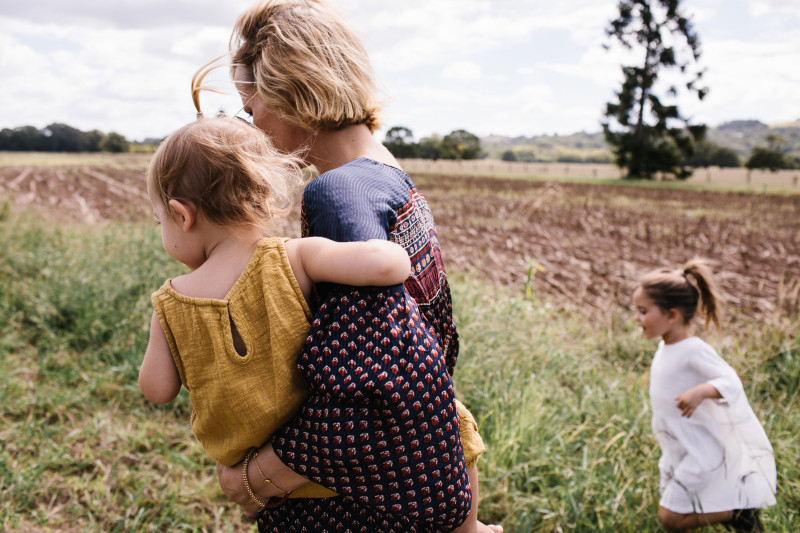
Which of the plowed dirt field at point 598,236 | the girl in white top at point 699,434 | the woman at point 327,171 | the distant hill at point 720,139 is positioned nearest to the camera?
the woman at point 327,171

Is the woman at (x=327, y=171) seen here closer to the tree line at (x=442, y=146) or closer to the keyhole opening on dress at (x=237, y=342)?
the keyhole opening on dress at (x=237, y=342)

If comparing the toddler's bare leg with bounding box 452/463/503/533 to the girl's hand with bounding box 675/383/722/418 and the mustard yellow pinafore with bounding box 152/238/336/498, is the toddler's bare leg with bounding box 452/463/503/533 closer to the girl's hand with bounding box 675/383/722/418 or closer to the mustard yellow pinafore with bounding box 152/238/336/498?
the mustard yellow pinafore with bounding box 152/238/336/498

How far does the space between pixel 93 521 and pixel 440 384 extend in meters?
2.33

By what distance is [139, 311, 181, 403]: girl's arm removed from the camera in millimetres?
1166

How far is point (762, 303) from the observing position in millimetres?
6969

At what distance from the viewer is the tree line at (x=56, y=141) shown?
7375cm

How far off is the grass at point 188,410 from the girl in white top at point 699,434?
0.15 m

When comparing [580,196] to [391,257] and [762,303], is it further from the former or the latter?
[391,257]

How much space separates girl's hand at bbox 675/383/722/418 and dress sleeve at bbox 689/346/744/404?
25 mm

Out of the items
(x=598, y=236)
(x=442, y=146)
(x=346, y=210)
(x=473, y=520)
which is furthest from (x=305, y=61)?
(x=442, y=146)

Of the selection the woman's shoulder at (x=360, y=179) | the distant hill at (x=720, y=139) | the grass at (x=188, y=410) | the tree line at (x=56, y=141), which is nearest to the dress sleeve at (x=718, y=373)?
the grass at (x=188, y=410)

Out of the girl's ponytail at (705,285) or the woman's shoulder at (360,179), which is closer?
the woman's shoulder at (360,179)

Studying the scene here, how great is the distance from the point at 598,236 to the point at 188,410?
10.8 metres

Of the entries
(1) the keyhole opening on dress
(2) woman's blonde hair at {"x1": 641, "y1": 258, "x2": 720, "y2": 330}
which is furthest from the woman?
(2) woman's blonde hair at {"x1": 641, "y1": 258, "x2": 720, "y2": 330}
